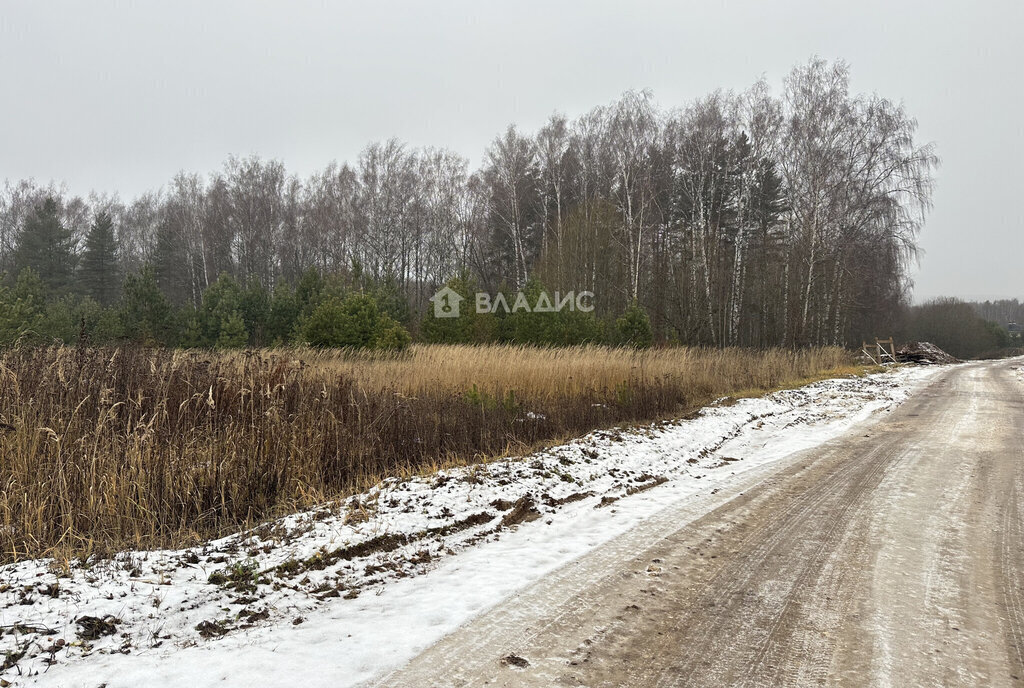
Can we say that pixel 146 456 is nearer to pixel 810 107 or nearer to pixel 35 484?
pixel 35 484

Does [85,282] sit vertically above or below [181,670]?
above

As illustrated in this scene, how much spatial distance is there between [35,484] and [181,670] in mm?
2458

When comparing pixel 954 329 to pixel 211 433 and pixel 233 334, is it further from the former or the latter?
pixel 211 433

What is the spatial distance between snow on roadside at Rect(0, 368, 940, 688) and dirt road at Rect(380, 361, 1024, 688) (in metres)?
0.30

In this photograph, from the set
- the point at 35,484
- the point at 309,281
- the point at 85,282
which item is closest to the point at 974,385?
the point at 35,484

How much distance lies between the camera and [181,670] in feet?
7.22

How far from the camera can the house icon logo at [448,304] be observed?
17.0 m

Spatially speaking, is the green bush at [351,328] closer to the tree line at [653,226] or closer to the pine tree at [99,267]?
the tree line at [653,226]

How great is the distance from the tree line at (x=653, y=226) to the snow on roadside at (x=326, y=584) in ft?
38.0

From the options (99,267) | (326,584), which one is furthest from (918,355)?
(99,267)

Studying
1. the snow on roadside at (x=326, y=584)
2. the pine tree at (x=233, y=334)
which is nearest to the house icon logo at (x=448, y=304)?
the pine tree at (x=233, y=334)

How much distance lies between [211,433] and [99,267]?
42.8 meters

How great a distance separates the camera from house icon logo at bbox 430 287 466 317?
55.7 feet

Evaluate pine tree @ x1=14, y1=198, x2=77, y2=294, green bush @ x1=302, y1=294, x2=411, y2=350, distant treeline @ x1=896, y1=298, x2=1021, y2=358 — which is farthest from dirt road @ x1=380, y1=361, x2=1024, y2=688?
distant treeline @ x1=896, y1=298, x2=1021, y2=358
